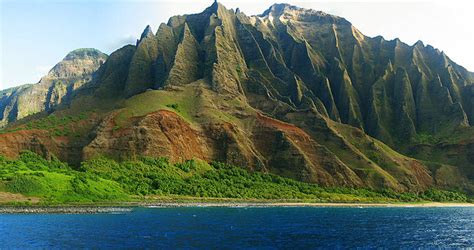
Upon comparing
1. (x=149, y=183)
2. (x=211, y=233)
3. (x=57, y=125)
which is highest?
(x=57, y=125)

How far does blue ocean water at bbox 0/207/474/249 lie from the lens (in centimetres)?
6606

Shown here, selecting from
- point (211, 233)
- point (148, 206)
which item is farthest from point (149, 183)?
point (211, 233)

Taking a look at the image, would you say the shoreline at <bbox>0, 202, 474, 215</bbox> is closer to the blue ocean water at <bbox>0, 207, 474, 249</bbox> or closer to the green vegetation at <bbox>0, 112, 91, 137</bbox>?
the blue ocean water at <bbox>0, 207, 474, 249</bbox>

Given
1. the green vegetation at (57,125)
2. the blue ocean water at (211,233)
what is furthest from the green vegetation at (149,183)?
the blue ocean water at (211,233)

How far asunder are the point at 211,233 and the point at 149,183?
81.8 meters

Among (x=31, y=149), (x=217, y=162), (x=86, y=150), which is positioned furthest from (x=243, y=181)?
(x=31, y=149)

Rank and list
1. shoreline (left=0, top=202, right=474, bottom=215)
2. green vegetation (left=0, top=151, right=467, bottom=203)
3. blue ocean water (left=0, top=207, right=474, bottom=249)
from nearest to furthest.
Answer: blue ocean water (left=0, top=207, right=474, bottom=249) → shoreline (left=0, top=202, right=474, bottom=215) → green vegetation (left=0, top=151, right=467, bottom=203)

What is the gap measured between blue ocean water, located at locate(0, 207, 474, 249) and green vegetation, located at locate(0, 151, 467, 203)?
2297 cm

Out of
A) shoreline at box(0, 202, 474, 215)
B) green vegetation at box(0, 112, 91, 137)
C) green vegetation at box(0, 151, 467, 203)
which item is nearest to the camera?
shoreline at box(0, 202, 474, 215)

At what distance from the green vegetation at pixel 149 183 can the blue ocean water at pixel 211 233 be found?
22974 mm

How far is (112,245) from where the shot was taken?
63281 mm

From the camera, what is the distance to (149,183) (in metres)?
155

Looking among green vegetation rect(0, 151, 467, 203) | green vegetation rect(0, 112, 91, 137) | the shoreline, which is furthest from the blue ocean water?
green vegetation rect(0, 112, 91, 137)

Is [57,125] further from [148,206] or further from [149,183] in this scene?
[148,206]
